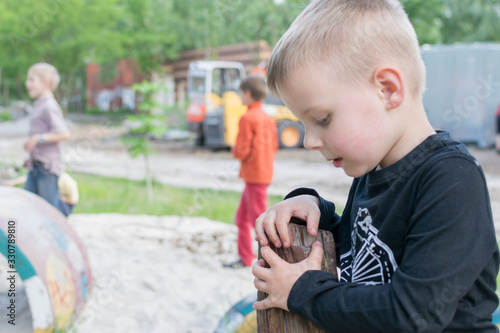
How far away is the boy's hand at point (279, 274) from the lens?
955 mm

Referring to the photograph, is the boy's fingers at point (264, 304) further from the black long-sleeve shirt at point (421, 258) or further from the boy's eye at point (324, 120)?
the boy's eye at point (324, 120)

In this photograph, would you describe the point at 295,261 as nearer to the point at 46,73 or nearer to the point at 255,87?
the point at 255,87

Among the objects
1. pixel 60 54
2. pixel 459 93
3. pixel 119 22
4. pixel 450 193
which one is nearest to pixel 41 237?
pixel 450 193

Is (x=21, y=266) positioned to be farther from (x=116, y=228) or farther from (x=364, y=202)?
(x=116, y=228)

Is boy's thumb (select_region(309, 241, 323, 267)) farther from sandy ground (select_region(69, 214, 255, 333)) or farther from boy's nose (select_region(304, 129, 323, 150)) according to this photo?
sandy ground (select_region(69, 214, 255, 333))

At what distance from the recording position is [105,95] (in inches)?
1533

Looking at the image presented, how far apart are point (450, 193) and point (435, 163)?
7cm

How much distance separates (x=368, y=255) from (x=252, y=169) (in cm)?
302

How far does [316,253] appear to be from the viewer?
39.2 inches

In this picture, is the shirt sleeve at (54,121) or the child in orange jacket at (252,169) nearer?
the child in orange jacket at (252,169)

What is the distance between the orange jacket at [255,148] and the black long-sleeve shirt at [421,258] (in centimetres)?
299

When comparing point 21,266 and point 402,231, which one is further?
point 21,266

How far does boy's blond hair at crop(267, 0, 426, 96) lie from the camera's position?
915mm

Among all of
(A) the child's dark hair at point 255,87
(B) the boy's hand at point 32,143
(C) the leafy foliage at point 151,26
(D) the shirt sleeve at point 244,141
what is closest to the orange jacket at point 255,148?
(D) the shirt sleeve at point 244,141
